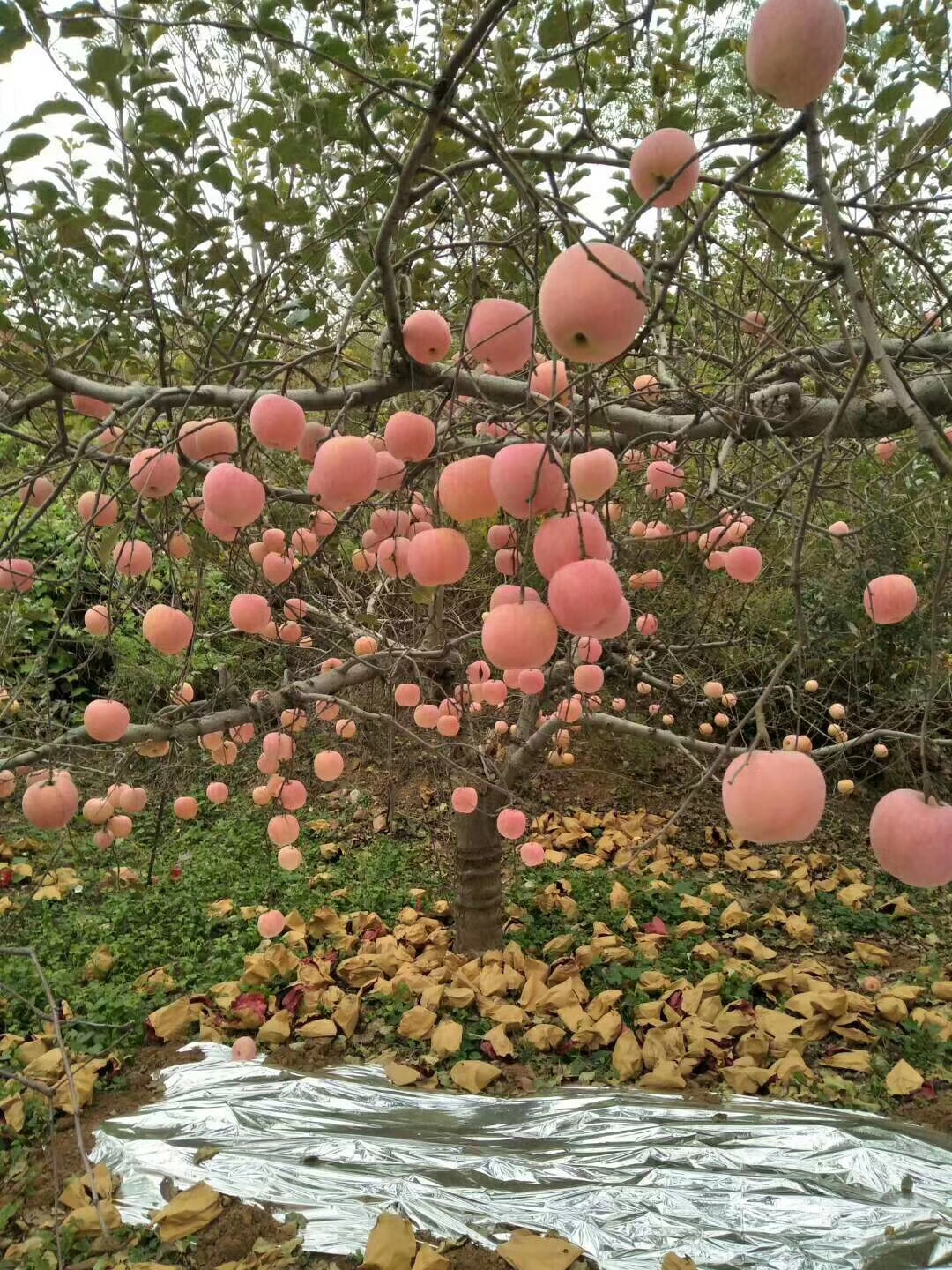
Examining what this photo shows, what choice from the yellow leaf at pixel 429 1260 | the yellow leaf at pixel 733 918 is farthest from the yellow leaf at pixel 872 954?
the yellow leaf at pixel 429 1260

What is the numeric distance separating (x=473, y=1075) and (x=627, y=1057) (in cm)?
49

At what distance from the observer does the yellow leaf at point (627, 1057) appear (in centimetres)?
247

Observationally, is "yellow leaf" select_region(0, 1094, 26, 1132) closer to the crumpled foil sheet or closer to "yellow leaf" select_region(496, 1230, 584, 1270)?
the crumpled foil sheet

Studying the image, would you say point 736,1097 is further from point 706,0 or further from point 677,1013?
point 706,0

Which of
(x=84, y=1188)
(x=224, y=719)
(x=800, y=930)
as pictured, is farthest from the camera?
(x=800, y=930)

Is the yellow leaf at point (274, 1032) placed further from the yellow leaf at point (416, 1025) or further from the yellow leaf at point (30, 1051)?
the yellow leaf at point (30, 1051)

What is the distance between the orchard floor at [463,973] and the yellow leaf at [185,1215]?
0.03m

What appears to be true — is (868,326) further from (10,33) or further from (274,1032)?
(274,1032)

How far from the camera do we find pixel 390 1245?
1.80 metres

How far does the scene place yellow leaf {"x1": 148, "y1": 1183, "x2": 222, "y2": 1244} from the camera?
1892 mm

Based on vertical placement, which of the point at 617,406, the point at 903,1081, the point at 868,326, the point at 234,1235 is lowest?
the point at 234,1235

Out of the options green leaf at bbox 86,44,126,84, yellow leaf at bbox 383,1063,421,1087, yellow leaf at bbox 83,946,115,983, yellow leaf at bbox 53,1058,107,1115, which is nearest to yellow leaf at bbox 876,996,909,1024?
yellow leaf at bbox 383,1063,421,1087

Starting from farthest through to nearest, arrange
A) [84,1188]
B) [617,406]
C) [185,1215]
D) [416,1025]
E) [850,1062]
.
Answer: [416,1025]
[850,1062]
[84,1188]
[185,1215]
[617,406]

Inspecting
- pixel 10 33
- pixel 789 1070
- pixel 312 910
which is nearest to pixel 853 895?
pixel 789 1070
